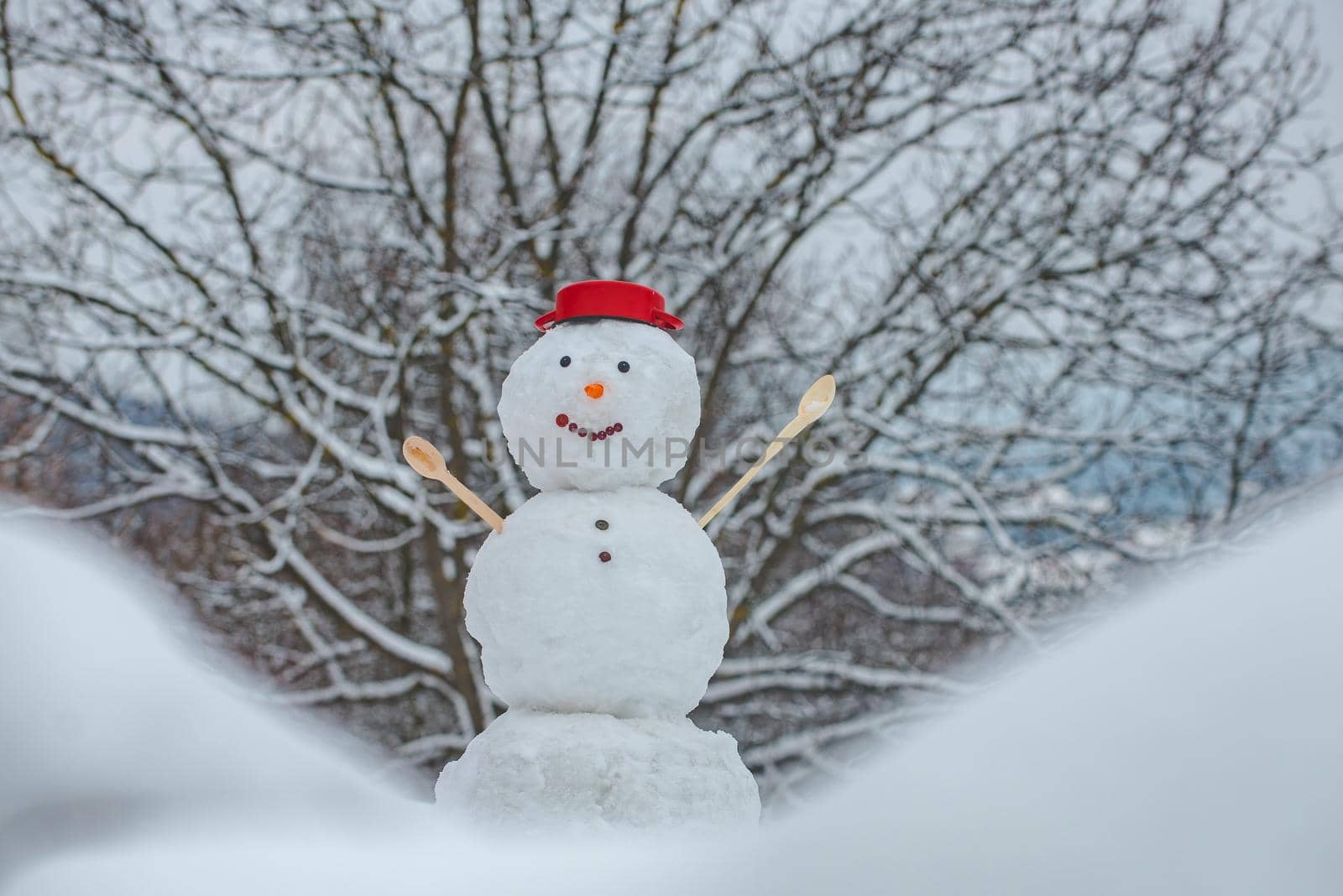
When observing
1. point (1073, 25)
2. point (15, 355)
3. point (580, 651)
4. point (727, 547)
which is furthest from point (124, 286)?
point (1073, 25)

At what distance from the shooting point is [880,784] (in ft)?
1.38

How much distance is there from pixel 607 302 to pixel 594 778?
28.8 inches

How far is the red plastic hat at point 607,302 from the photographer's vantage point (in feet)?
5.49

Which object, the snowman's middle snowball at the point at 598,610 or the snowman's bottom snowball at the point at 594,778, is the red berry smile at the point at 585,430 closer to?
the snowman's middle snowball at the point at 598,610

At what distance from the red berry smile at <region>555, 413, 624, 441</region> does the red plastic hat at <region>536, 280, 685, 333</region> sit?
181 millimetres

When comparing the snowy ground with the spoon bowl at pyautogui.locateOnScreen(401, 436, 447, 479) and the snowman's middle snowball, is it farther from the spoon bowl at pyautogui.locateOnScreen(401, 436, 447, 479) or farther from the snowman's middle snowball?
the spoon bowl at pyautogui.locateOnScreen(401, 436, 447, 479)

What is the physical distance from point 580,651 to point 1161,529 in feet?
13.0

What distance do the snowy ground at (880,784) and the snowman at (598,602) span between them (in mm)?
888

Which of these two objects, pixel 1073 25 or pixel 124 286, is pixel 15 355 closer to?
pixel 124 286

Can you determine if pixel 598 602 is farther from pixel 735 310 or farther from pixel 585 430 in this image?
pixel 735 310

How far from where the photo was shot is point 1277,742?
32cm

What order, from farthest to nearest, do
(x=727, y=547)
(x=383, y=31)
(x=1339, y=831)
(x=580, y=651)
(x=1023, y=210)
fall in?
(x=727, y=547) → (x=1023, y=210) → (x=383, y=31) → (x=580, y=651) → (x=1339, y=831)

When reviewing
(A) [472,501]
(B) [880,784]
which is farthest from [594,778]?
(B) [880,784]

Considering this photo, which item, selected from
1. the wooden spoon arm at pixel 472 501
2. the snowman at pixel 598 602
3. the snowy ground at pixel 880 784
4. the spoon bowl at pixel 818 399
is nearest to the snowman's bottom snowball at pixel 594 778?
the snowman at pixel 598 602
